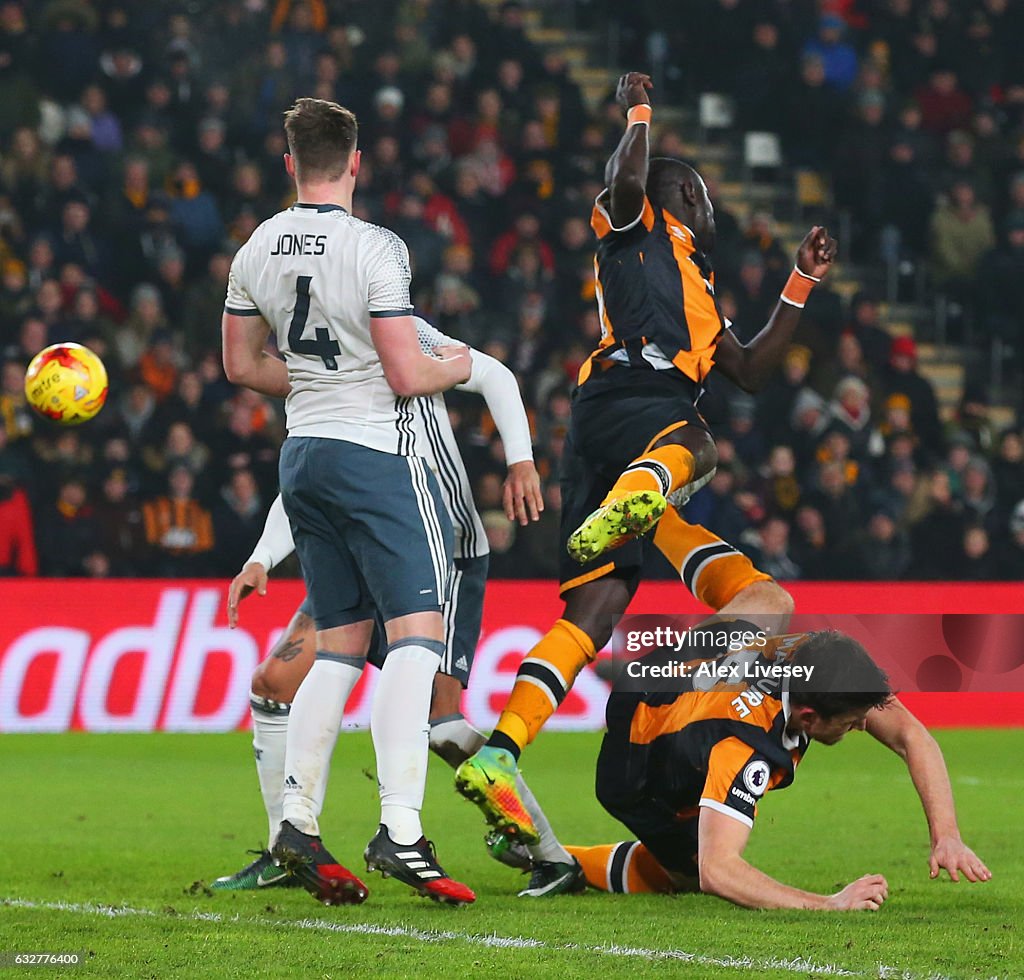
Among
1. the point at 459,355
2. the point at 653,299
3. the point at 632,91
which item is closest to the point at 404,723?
the point at 459,355

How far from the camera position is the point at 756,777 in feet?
16.8

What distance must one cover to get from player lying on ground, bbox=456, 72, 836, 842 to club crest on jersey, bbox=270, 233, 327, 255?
122 centimetres

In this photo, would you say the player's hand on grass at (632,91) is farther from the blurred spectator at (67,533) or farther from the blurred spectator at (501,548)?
the blurred spectator at (67,533)

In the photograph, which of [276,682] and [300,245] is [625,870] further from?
[300,245]

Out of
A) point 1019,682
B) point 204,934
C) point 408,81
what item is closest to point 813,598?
point 1019,682

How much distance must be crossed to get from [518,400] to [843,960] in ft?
7.15

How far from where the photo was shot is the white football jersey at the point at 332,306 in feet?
17.1

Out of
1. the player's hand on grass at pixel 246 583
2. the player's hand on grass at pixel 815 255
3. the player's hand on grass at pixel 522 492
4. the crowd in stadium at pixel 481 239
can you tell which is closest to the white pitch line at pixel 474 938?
the player's hand on grass at pixel 246 583

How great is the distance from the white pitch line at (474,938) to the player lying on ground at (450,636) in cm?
60

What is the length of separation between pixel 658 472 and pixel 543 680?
2.58 ft

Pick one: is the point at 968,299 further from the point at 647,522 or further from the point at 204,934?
the point at 204,934

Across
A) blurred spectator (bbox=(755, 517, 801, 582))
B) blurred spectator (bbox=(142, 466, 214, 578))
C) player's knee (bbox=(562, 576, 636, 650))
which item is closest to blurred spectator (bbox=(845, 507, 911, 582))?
blurred spectator (bbox=(755, 517, 801, 582))

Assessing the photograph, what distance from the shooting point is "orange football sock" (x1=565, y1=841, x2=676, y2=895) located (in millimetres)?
5695

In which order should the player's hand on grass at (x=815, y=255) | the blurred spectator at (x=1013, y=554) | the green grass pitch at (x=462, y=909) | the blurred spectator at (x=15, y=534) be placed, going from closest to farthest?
the green grass pitch at (x=462, y=909), the player's hand on grass at (x=815, y=255), the blurred spectator at (x=15, y=534), the blurred spectator at (x=1013, y=554)
